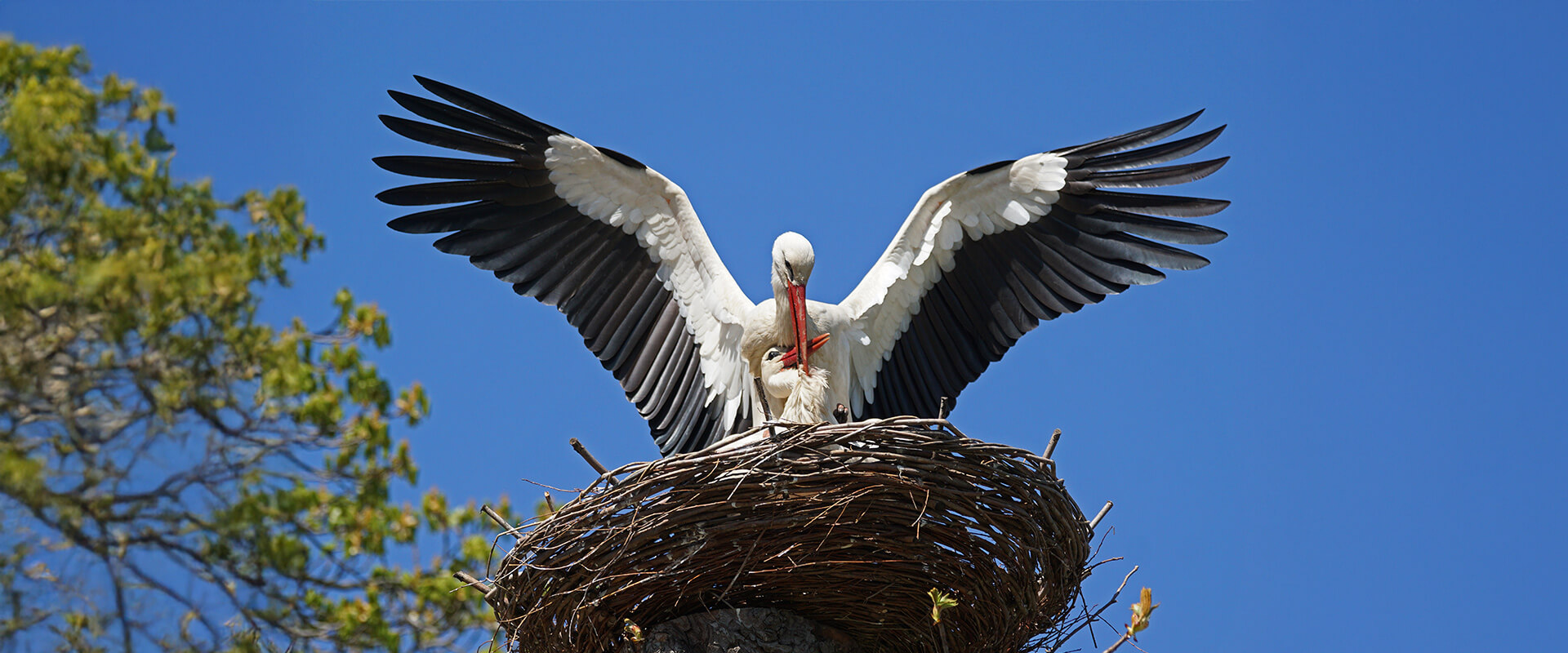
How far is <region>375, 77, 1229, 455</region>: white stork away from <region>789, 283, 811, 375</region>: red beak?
80 millimetres

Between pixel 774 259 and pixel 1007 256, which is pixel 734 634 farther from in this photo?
pixel 1007 256

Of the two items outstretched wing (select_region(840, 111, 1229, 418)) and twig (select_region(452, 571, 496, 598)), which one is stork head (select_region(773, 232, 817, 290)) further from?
twig (select_region(452, 571, 496, 598))

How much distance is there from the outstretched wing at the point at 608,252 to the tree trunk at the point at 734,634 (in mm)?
1261

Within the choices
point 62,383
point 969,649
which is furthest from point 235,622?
point 969,649

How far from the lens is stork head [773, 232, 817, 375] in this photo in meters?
→ 4.92

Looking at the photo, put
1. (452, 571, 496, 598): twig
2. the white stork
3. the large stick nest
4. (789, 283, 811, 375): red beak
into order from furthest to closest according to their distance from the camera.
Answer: the white stork, (789, 283, 811, 375): red beak, (452, 571, 496, 598): twig, the large stick nest

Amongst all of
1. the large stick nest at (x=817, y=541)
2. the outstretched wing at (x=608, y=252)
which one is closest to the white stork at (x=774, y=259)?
the outstretched wing at (x=608, y=252)

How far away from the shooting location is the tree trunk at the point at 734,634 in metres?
4.18

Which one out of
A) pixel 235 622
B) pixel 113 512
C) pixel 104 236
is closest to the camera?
pixel 113 512

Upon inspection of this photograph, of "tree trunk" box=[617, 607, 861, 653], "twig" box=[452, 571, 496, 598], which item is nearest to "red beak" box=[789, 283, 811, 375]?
"tree trunk" box=[617, 607, 861, 653]

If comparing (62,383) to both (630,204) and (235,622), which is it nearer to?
(235,622)

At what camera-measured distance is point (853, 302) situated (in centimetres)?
529

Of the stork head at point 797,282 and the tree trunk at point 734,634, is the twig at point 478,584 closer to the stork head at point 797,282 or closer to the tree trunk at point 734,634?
the tree trunk at point 734,634

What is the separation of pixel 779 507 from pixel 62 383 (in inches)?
85.8
